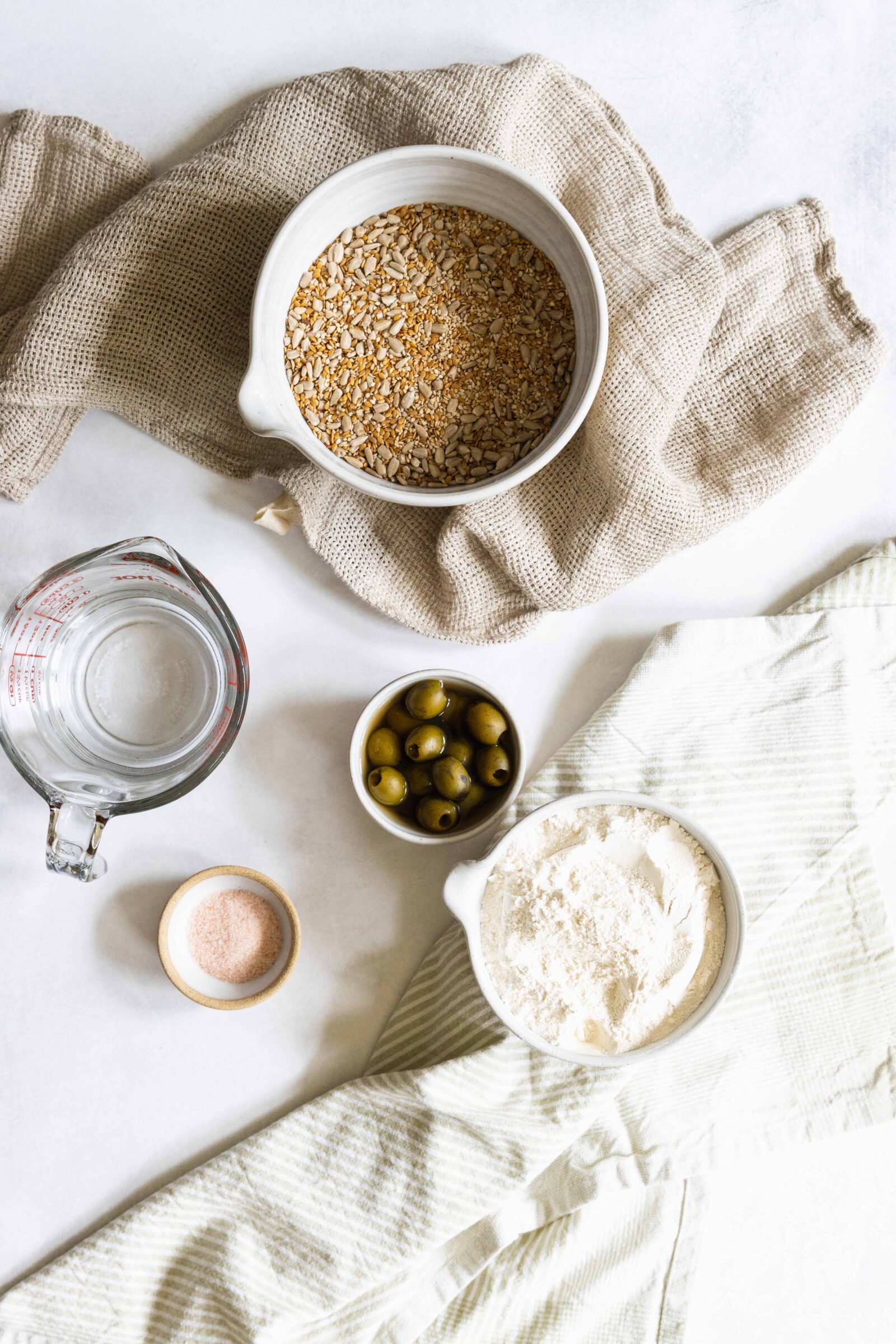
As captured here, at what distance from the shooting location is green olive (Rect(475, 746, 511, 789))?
41.9 inches

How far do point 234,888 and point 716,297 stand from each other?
2.86 feet

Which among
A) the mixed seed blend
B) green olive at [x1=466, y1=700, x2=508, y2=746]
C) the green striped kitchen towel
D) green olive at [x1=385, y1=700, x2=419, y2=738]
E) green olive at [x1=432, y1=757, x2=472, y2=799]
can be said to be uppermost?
the mixed seed blend

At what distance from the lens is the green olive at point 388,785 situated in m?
1.06

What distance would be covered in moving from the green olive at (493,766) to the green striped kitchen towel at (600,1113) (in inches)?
2.9

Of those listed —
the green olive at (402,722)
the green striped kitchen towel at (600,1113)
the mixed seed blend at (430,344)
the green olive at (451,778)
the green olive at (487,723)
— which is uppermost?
the mixed seed blend at (430,344)

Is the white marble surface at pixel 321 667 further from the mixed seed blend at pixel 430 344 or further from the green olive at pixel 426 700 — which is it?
the mixed seed blend at pixel 430 344

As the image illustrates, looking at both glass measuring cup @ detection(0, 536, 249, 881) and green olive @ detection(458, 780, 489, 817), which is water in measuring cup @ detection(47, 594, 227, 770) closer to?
glass measuring cup @ detection(0, 536, 249, 881)

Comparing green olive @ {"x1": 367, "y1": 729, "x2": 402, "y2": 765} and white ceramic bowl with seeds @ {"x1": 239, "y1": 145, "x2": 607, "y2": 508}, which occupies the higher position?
white ceramic bowl with seeds @ {"x1": 239, "y1": 145, "x2": 607, "y2": 508}

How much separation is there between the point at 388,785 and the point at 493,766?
0.12 meters

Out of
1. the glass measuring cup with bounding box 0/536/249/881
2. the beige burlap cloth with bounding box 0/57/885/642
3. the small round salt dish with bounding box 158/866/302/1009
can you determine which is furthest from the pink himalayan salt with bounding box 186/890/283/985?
the beige burlap cloth with bounding box 0/57/885/642

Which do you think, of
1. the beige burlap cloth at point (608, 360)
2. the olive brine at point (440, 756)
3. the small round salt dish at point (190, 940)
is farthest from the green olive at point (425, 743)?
the small round salt dish at point (190, 940)

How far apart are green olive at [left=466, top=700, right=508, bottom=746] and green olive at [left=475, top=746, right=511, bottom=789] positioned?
11mm

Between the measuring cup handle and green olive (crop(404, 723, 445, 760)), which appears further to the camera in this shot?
green olive (crop(404, 723, 445, 760))

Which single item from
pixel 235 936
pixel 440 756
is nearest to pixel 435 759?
pixel 440 756
